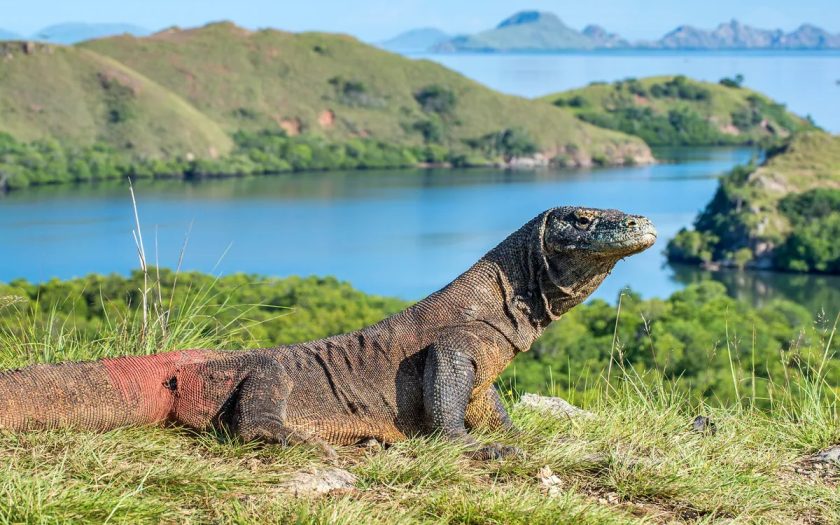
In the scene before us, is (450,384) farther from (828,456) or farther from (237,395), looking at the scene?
(828,456)

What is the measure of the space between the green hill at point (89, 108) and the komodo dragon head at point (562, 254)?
13917cm

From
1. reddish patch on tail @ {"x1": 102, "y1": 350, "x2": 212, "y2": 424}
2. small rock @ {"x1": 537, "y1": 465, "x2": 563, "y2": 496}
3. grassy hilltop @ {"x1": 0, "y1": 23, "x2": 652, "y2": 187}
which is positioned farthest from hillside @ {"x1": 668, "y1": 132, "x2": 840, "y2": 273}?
small rock @ {"x1": 537, "y1": 465, "x2": 563, "y2": 496}

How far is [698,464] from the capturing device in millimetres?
5227

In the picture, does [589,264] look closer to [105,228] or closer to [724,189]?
[105,228]

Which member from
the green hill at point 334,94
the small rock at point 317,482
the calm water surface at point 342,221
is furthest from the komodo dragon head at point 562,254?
the green hill at point 334,94

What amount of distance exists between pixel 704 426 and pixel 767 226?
9632 cm

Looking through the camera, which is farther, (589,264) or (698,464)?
(589,264)

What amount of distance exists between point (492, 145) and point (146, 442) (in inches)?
6369

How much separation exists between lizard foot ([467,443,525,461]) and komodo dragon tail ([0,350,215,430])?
1.48 meters

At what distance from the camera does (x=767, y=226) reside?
98.4m

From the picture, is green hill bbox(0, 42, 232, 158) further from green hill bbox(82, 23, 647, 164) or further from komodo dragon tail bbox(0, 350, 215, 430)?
komodo dragon tail bbox(0, 350, 215, 430)

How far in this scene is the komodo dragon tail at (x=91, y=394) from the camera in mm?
5281

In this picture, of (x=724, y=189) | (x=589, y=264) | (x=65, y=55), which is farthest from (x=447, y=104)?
(x=589, y=264)

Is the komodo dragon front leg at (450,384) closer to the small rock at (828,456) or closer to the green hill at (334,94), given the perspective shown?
the small rock at (828,456)
